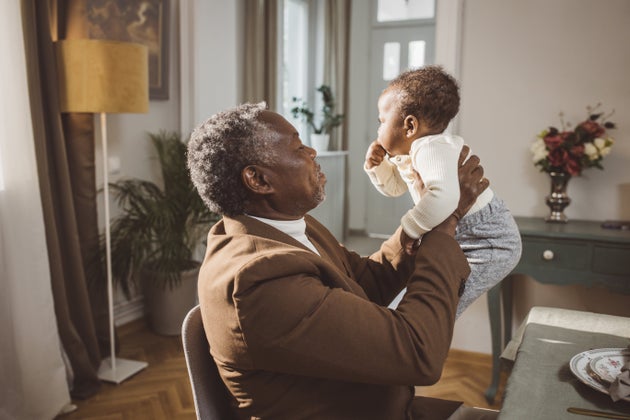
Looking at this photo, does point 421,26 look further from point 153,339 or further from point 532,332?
point 532,332

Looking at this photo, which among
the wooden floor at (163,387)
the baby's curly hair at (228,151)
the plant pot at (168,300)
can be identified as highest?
the baby's curly hair at (228,151)

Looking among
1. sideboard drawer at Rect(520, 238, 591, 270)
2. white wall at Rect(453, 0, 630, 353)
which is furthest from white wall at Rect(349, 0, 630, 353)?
sideboard drawer at Rect(520, 238, 591, 270)

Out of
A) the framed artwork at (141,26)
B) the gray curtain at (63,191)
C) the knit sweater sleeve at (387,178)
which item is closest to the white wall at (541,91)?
the knit sweater sleeve at (387,178)

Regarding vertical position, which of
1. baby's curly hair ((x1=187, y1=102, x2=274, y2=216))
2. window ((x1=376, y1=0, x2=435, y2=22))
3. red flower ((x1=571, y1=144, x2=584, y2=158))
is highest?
window ((x1=376, y1=0, x2=435, y2=22))

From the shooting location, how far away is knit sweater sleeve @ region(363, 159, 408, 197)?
67.0 inches

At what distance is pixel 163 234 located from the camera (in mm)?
3312

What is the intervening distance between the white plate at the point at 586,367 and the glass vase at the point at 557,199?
1771 millimetres

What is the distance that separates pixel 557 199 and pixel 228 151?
221 cm

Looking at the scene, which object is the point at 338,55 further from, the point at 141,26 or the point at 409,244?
the point at 409,244

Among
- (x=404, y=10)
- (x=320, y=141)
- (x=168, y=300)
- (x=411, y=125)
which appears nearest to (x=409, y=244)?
(x=411, y=125)

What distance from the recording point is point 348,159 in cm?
585

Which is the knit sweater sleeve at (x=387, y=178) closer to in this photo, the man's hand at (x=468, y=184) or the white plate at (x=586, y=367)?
the man's hand at (x=468, y=184)

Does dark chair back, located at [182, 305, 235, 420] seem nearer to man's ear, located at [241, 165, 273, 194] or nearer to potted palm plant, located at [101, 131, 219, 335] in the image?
man's ear, located at [241, 165, 273, 194]

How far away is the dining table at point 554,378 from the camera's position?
97 centimetres
